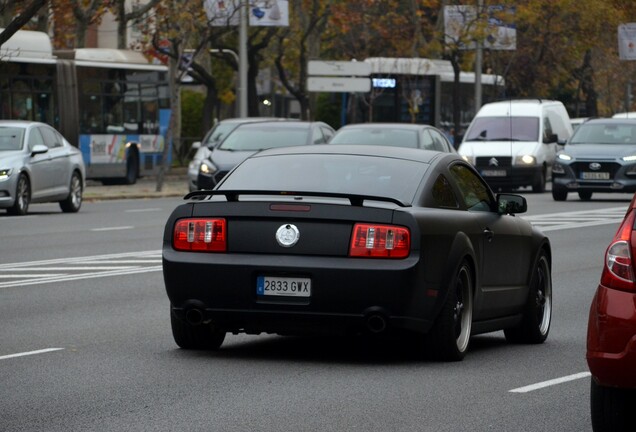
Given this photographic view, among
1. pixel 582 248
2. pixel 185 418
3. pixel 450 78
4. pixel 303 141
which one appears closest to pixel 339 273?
pixel 185 418

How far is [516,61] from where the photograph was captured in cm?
6744

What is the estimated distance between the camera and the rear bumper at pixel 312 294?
955 centimetres

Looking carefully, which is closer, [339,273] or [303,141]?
[339,273]

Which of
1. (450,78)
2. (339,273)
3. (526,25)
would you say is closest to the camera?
(339,273)

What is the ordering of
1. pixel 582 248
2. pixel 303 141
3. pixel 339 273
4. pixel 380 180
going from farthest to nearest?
pixel 303 141, pixel 582 248, pixel 380 180, pixel 339 273

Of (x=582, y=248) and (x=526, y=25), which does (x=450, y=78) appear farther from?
(x=582, y=248)

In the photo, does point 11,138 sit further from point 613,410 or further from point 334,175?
point 613,410

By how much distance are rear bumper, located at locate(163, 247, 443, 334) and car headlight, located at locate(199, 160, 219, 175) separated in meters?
20.7

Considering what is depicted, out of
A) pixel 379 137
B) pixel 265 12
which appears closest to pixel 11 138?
pixel 379 137

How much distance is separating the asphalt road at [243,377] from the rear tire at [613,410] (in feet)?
2.46

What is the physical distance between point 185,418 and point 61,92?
3238 cm

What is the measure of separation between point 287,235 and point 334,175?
957 millimetres

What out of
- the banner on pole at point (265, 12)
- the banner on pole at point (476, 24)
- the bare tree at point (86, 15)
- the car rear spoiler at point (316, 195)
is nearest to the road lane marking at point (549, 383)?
the car rear spoiler at point (316, 195)

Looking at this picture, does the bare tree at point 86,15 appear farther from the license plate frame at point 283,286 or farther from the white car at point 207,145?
the license plate frame at point 283,286
